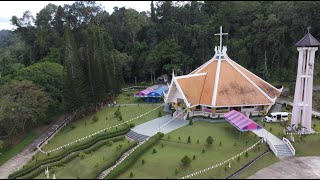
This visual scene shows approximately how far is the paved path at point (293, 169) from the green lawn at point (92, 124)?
1416cm

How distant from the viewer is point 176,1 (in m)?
71.1

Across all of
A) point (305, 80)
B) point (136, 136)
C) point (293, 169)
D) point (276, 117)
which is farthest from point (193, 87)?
point (293, 169)

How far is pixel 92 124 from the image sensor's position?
116 feet

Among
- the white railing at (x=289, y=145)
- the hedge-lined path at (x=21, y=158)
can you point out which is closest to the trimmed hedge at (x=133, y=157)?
the hedge-lined path at (x=21, y=158)

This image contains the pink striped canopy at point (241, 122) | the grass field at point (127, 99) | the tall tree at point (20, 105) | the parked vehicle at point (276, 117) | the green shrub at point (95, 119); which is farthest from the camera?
the grass field at point (127, 99)

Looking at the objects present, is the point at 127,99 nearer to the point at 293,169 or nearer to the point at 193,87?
the point at 193,87

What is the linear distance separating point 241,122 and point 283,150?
13.2 ft

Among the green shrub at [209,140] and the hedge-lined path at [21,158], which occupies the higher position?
the green shrub at [209,140]

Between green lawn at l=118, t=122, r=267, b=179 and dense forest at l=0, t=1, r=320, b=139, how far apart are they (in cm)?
1459

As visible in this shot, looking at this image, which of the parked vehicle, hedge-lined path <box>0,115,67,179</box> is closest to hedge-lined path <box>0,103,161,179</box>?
hedge-lined path <box>0,115,67,179</box>

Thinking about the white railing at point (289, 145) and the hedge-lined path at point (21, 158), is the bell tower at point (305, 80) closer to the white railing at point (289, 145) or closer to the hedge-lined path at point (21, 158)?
the white railing at point (289, 145)

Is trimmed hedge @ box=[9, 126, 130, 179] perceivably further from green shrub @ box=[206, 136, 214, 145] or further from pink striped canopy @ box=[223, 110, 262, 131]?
pink striped canopy @ box=[223, 110, 262, 131]

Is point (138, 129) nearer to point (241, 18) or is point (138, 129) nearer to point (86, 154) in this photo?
point (86, 154)

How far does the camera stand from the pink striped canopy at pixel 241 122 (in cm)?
2744
